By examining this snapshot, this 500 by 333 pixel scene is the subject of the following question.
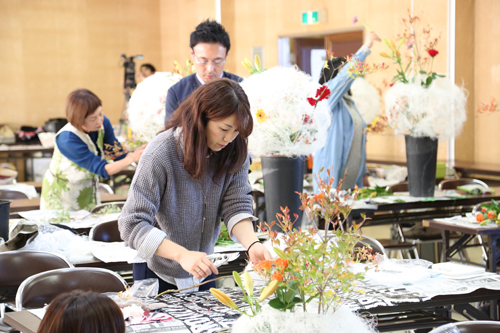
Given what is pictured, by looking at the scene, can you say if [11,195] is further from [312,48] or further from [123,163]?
[312,48]

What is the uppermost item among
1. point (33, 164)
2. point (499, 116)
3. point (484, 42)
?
point (484, 42)

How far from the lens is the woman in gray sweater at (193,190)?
6.07 ft

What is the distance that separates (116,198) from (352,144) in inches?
72.8

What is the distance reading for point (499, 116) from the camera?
Result: 23.6 feet

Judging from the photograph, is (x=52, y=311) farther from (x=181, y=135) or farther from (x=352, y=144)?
(x=352, y=144)

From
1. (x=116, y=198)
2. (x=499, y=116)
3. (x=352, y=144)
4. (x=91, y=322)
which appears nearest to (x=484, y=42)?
(x=499, y=116)

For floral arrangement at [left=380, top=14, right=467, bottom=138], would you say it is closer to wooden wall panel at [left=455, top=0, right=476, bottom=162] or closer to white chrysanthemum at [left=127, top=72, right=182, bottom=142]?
white chrysanthemum at [left=127, top=72, right=182, bottom=142]

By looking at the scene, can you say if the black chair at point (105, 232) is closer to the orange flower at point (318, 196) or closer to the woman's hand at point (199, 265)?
the woman's hand at point (199, 265)

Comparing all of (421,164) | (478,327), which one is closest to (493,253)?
(421,164)

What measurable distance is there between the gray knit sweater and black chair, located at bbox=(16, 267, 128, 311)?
29cm

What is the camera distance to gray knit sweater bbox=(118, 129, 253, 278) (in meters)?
1.87

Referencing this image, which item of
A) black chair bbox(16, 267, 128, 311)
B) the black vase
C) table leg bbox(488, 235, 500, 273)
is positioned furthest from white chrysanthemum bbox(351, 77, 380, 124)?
black chair bbox(16, 267, 128, 311)

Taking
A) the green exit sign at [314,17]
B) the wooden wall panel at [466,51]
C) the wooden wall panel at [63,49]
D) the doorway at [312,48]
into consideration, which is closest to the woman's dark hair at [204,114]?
the wooden wall panel at [466,51]

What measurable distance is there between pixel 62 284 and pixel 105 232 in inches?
40.5
